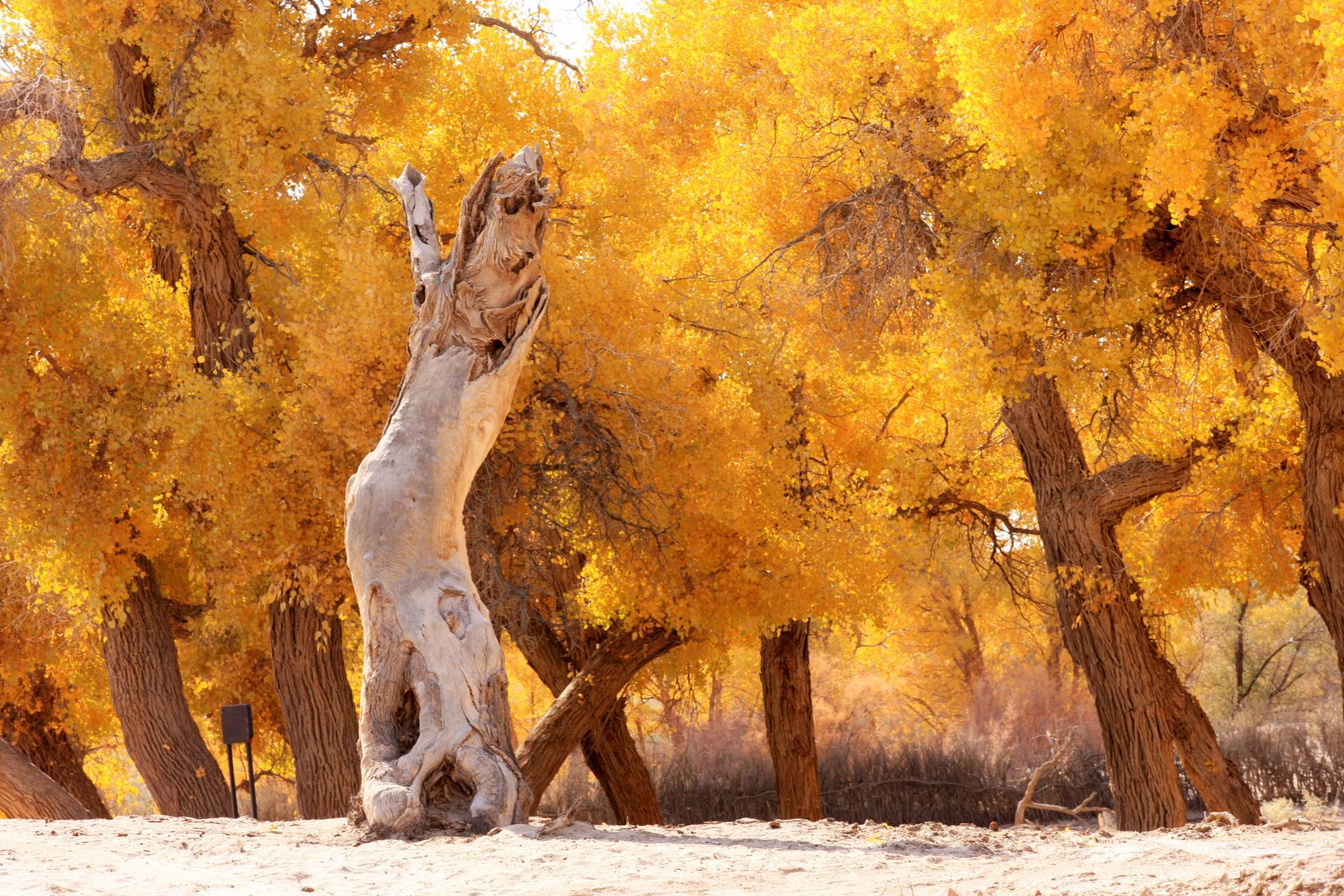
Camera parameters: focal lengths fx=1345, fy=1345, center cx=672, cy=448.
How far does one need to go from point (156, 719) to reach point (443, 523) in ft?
23.1

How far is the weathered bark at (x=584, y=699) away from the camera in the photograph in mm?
13609

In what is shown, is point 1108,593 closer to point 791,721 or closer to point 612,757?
point 791,721

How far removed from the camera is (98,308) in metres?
12.3

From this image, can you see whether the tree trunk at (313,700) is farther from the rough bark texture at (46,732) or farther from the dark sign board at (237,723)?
the rough bark texture at (46,732)

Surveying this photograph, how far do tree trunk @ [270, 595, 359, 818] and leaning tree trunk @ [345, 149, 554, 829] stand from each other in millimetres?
5000

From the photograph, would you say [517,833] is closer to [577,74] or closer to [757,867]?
[757,867]

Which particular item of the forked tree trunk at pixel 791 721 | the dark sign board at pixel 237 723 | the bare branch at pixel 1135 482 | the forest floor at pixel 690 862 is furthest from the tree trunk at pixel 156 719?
the bare branch at pixel 1135 482

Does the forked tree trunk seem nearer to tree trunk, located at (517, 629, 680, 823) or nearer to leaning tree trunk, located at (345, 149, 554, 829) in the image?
tree trunk, located at (517, 629, 680, 823)

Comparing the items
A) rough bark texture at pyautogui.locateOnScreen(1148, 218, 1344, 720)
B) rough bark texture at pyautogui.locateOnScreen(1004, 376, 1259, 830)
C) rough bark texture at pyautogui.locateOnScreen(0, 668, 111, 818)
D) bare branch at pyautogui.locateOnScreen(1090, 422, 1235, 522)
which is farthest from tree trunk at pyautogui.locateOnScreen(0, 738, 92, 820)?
rough bark texture at pyautogui.locateOnScreen(1148, 218, 1344, 720)

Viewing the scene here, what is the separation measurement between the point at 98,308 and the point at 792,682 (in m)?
8.26

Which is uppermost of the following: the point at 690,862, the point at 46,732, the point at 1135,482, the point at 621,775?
the point at 1135,482

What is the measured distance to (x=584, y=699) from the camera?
45.2 ft

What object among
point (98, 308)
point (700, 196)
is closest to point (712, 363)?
point (700, 196)

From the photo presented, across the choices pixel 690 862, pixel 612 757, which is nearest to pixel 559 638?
pixel 612 757
